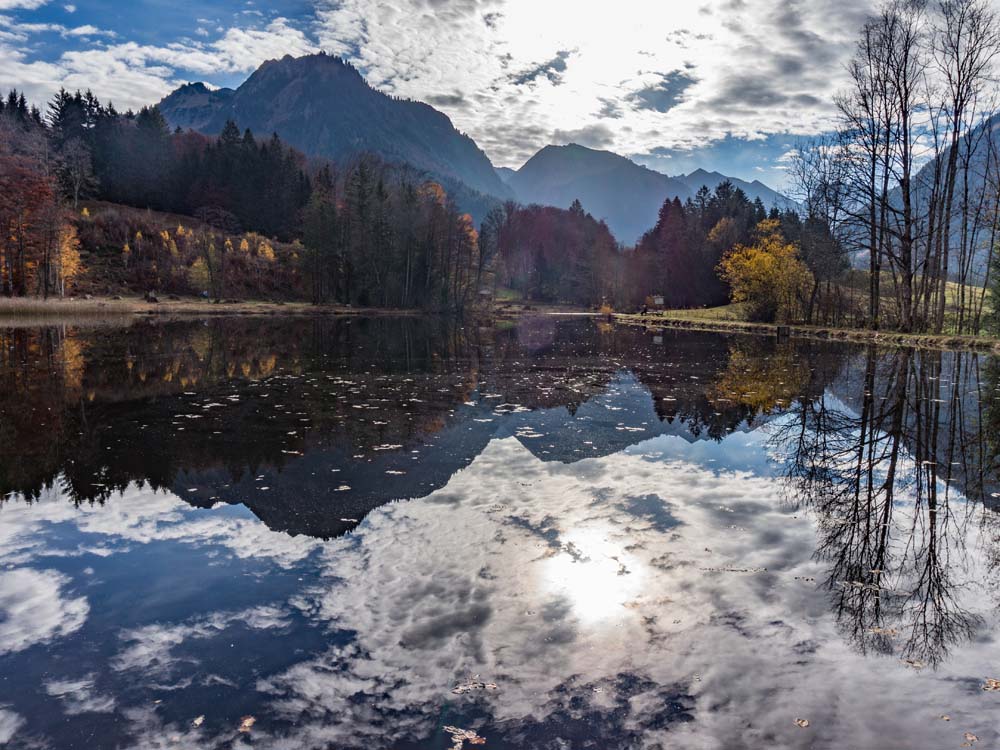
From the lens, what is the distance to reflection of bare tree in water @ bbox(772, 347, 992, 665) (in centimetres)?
517

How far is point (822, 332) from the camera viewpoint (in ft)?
130

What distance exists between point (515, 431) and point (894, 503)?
22.0 ft

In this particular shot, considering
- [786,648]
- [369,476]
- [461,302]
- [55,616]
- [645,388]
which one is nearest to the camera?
[786,648]

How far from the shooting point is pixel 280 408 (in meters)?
13.9

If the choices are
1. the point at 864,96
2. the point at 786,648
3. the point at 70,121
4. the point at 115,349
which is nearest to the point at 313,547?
the point at 786,648

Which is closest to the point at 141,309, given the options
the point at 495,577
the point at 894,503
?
the point at 495,577

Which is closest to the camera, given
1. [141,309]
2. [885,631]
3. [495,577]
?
[885,631]

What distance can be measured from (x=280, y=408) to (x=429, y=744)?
1156 cm

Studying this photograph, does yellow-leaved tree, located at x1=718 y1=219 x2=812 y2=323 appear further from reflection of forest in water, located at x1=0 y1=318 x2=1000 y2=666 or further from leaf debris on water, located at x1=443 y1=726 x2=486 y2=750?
leaf debris on water, located at x1=443 y1=726 x2=486 y2=750

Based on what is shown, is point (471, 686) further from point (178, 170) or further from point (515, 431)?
point (178, 170)

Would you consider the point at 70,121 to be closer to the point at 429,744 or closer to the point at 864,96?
the point at 864,96

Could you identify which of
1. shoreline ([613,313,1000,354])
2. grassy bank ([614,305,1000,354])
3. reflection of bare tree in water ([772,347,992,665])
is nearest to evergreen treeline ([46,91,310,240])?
grassy bank ([614,305,1000,354])

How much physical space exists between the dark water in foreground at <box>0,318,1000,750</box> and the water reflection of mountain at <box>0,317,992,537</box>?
0.11m

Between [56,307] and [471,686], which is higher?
[56,307]
